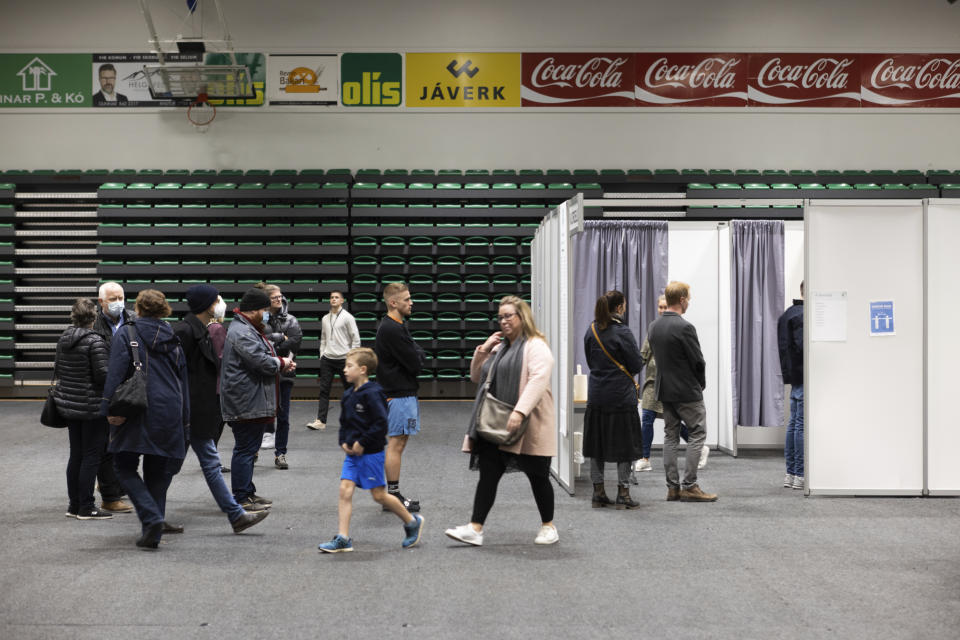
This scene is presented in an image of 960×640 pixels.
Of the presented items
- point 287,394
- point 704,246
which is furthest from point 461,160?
point 287,394

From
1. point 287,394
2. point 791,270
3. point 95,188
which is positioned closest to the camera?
point 287,394

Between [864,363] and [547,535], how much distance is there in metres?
2.93

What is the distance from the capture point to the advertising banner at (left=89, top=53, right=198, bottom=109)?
1295 cm

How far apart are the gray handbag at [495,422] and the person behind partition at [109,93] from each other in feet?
36.2

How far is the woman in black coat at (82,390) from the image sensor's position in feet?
16.8

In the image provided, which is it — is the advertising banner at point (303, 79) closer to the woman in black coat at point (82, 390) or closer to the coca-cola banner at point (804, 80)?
the coca-cola banner at point (804, 80)

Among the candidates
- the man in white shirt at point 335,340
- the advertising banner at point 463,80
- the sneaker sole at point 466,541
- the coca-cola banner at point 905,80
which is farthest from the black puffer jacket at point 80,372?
the coca-cola banner at point 905,80

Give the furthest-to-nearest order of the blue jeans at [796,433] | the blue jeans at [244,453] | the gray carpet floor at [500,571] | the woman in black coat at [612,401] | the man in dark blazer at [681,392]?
the blue jeans at [796,433], the man in dark blazer at [681,392], the woman in black coat at [612,401], the blue jeans at [244,453], the gray carpet floor at [500,571]

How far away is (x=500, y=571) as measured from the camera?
412 centimetres

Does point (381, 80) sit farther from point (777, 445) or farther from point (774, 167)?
point (777, 445)

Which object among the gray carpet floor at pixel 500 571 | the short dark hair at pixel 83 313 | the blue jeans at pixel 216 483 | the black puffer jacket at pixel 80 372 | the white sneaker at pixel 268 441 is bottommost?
the gray carpet floor at pixel 500 571

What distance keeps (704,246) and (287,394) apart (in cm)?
429

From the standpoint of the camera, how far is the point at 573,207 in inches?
222

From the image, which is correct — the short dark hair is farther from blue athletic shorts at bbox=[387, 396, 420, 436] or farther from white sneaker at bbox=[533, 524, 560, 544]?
white sneaker at bbox=[533, 524, 560, 544]
